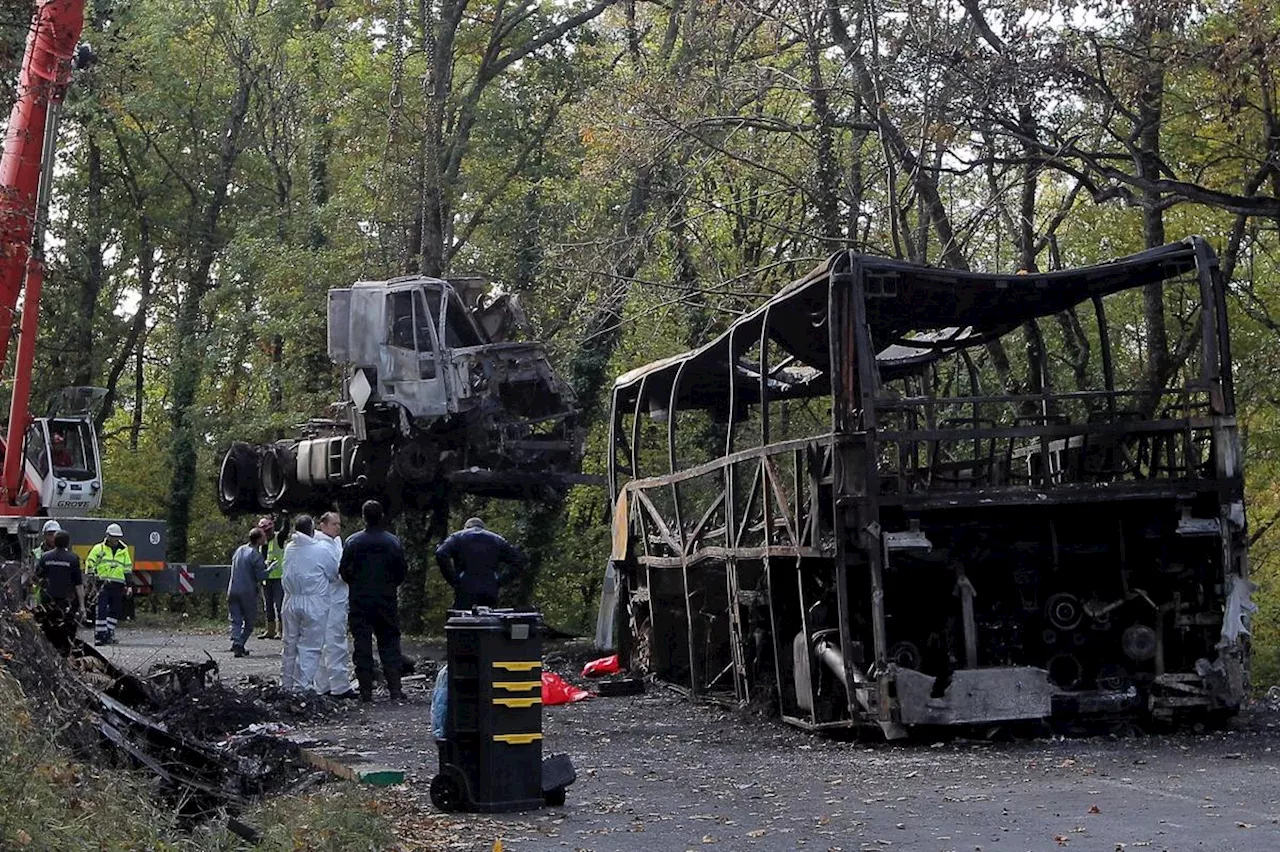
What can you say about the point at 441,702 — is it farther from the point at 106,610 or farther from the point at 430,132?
the point at 430,132

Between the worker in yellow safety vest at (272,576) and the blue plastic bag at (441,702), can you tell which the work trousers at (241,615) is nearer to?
the worker in yellow safety vest at (272,576)

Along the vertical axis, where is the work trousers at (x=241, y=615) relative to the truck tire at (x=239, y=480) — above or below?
below

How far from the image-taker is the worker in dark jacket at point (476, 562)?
15.2 metres

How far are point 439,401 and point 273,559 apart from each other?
3560mm

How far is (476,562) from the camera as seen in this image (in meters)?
15.3

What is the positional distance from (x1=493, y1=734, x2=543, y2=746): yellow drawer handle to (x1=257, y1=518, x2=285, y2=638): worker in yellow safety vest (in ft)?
44.6

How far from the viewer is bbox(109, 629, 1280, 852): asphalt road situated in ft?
26.4

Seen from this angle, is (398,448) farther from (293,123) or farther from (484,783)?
(293,123)

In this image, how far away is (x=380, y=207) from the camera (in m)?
31.4

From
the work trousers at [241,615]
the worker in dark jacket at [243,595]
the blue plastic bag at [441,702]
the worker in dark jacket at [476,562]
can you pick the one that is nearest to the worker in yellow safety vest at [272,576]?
the worker in dark jacket at [243,595]

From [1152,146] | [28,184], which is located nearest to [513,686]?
[28,184]

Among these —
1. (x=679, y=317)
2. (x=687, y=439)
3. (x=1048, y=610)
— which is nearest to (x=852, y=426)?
(x=1048, y=610)

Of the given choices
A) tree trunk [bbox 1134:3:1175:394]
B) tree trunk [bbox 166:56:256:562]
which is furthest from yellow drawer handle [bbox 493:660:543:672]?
tree trunk [bbox 166:56:256:562]

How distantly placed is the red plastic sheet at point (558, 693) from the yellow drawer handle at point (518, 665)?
589cm
